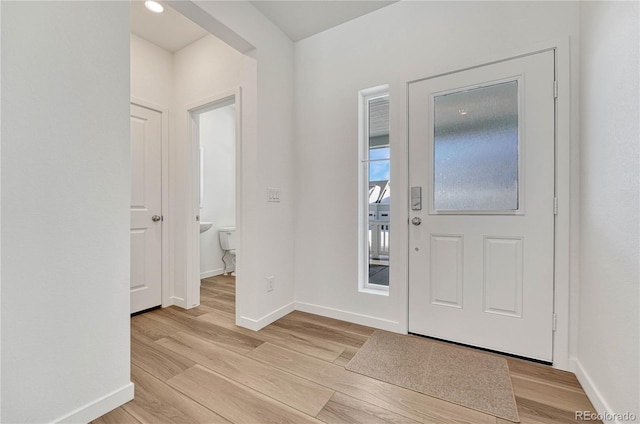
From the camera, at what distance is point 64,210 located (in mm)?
1211

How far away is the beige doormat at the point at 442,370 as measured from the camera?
1.40m

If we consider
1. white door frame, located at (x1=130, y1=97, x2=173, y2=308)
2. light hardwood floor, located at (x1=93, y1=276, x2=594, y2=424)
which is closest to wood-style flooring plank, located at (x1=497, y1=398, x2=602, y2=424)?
light hardwood floor, located at (x1=93, y1=276, x2=594, y2=424)

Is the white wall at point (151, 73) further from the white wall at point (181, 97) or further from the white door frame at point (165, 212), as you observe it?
the white door frame at point (165, 212)

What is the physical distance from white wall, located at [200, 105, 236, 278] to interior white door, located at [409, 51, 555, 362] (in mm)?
3084

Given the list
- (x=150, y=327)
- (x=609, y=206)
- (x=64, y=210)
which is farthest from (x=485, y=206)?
(x=150, y=327)

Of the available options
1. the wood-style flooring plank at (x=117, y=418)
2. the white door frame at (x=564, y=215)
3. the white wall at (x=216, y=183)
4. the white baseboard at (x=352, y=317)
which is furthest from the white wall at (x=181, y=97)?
the white door frame at (x=564, y=215)

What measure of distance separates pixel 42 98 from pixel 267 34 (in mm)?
1729

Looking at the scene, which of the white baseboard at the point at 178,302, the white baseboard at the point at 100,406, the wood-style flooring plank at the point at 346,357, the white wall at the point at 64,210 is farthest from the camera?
the white baseboard at the point at 178,302

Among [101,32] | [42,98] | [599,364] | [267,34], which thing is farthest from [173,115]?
[599,364]

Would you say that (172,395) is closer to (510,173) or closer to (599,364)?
(599,364)

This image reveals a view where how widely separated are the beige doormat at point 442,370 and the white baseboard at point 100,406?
1.21m

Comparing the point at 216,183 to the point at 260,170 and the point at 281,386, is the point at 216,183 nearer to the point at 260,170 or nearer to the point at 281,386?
the point at 260,170

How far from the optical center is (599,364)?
1.34m

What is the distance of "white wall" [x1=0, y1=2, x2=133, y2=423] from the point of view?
3.55 feet
